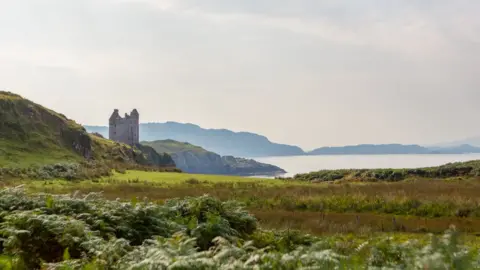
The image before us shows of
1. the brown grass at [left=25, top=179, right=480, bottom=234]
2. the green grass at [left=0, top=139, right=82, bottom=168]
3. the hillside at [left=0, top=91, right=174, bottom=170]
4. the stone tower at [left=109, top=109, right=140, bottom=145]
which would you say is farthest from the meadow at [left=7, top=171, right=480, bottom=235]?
the stone tower at [left=109, top=109, right=140, bottom=145]

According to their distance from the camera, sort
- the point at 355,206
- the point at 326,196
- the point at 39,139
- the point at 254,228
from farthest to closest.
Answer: the point at 39,139 → the point at 326,196 → the point at 355,206 → the point at 254,228

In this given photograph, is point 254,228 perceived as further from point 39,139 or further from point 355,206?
point 39,139

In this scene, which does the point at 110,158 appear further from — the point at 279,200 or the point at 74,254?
the point at 74,254

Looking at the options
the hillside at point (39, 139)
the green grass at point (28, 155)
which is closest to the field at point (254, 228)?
the green grass at point (28, 155)

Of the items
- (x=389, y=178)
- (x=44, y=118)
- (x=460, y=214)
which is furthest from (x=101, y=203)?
(x=44, y=118)

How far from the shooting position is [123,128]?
15400 cm

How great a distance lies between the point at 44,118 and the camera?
71.5 metres

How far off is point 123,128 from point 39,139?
3726 inches

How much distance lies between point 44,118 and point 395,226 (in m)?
62.1

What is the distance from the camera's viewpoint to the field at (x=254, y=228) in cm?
743

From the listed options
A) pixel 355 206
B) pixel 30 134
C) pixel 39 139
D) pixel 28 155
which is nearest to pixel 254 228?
pixel 355 206

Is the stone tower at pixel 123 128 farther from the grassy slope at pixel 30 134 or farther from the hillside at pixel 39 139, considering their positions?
the grassy slope at pixel 30 134

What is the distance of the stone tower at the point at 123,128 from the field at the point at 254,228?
406 ft

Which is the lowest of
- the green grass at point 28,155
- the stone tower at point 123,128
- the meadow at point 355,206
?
the meadow at point 355,206
